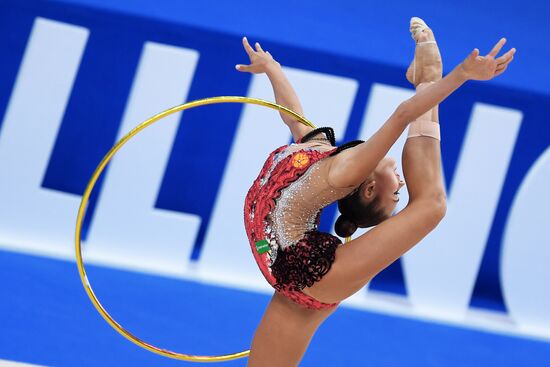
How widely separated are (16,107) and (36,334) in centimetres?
225

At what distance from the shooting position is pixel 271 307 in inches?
123

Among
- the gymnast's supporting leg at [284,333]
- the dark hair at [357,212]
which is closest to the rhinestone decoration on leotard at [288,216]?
the dark hair at [357,212]

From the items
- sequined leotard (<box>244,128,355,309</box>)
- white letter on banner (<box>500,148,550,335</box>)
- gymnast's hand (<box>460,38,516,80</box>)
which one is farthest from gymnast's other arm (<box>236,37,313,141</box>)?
white letter on banner (<box>500,148,550,335</box>)

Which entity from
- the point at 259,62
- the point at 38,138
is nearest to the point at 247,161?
the point at 38,138

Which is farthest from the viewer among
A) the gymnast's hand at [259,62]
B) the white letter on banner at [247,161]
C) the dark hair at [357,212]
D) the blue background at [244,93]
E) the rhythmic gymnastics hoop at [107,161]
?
the white letter on banner at [247,161]

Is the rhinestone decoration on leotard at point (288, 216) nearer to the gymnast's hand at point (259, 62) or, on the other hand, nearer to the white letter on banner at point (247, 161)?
the gymnast's hand at point (259, 62)

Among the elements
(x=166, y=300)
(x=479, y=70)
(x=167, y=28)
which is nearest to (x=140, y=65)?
(x=167, y=28)

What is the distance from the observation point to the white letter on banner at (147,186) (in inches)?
239

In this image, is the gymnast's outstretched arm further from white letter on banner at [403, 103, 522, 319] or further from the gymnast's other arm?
white letter on banner at [403, 103, 522, 319]

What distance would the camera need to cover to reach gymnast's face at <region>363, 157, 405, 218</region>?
2.98 m

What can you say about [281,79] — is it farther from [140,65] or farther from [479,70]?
[140,65]

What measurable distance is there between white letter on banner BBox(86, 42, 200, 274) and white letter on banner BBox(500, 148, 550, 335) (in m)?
2.27

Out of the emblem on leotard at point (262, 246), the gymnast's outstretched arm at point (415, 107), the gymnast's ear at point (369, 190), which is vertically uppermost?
the gymnast's outstretched arm at point (415, 107)

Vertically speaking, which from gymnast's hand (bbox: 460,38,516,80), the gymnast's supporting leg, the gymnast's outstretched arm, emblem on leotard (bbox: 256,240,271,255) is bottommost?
the gymnast's supporting leg
